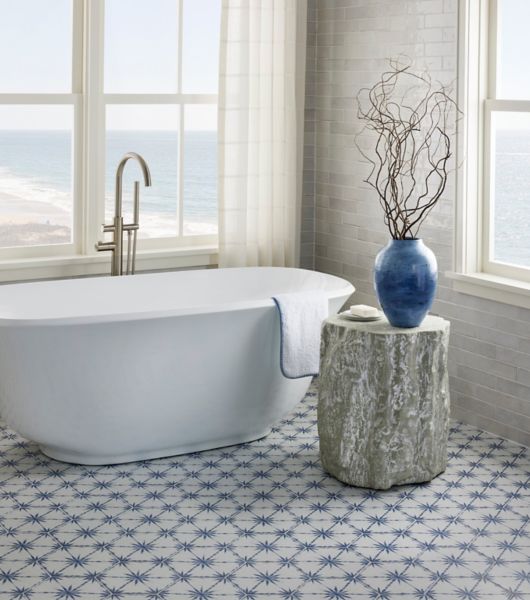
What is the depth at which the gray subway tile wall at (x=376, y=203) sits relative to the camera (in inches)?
172

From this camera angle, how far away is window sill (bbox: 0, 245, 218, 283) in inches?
185

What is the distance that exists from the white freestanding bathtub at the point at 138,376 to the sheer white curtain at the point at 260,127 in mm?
901

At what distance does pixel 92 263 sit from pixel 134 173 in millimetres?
544

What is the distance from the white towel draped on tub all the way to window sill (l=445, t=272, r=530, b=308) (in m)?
0.79

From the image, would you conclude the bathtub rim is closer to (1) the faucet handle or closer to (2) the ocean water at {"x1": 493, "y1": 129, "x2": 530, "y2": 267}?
(1) the faucet handle

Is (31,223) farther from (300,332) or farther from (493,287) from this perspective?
(493,287)

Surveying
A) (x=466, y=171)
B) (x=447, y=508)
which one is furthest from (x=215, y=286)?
(x=447, y=508)

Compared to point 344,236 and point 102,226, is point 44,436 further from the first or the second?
point 344,236

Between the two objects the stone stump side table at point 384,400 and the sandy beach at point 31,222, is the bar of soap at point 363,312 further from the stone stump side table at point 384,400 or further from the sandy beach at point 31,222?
the sandy beach at point 31,222

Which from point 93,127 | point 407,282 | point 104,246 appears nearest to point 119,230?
point 104,246

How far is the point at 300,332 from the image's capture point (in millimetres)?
3998

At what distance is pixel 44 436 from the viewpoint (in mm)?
3848

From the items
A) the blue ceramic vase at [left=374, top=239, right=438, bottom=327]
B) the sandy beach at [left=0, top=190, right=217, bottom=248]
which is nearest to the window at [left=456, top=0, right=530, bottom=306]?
the blue ceramic vase at [left=374, top=239, right=438, bottom=327]

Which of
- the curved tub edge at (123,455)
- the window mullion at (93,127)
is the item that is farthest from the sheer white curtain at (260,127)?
the curved tub edge at (123,455)
